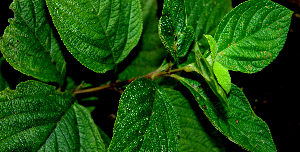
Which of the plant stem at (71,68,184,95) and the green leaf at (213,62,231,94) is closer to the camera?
the green leaf at (213,62,231,94)

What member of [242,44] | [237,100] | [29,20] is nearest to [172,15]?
[242,44]

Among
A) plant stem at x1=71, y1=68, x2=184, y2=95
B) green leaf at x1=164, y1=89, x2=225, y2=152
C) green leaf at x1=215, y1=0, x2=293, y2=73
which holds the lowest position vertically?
green leaf at x1=164, y1=89, x2=225, y2=152

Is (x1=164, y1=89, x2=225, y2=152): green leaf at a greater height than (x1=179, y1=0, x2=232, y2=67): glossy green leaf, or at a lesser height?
lesser

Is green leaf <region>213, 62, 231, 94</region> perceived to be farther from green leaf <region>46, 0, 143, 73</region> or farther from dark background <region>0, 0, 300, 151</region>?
dark background <region>0, 0, 300, 151</region>

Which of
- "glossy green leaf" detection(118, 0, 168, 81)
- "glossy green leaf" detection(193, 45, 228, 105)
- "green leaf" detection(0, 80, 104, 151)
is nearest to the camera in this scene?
"glossy green leaf" detection(193, 45, 228, 105)

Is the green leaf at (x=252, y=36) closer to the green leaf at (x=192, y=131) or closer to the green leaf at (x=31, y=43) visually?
the green leaf at (x=192, y=131)

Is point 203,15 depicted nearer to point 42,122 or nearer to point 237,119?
point 237,119

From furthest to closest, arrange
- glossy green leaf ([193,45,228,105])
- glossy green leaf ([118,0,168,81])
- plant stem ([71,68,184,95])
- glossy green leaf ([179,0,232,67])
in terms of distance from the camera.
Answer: glossy green leaf ([118,0,168,81]) < glossy green leaf ([179,0,232,67]) < plant stem ([71,68,184,95]) < glossy green leaf ([193,45,228,105])

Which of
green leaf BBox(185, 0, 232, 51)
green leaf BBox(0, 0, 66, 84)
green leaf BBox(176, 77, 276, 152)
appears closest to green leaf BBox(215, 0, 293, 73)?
green leaf BBox(176, 77, 276, 152)
